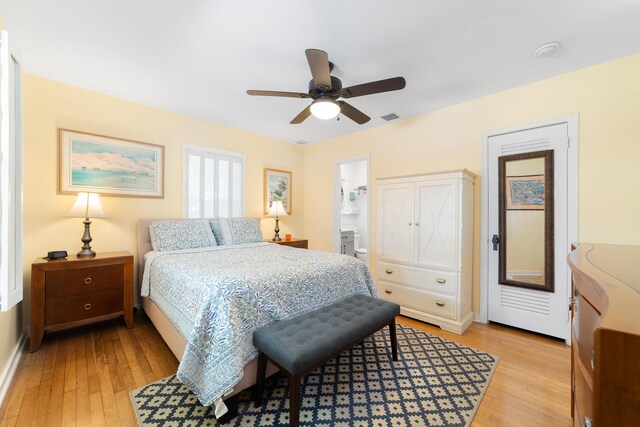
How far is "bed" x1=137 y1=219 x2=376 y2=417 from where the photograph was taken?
152 centimetres

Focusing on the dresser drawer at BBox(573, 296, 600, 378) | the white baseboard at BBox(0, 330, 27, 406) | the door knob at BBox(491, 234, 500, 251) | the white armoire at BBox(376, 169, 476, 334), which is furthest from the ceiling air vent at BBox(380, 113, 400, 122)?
the white baseboard at BBox(0, 330, 27, 406)

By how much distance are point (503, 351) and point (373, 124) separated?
3134 mm

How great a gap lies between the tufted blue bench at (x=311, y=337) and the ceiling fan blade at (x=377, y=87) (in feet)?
5.62

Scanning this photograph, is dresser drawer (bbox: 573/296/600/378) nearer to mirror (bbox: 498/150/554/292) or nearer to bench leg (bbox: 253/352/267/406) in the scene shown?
bench leg (bbox: 253/352/267/406)

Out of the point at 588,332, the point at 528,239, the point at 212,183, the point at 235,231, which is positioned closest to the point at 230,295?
the point at 588,332

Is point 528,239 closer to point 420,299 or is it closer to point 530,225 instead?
point 530,225

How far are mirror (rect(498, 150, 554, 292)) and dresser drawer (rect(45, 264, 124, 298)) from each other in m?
4.12

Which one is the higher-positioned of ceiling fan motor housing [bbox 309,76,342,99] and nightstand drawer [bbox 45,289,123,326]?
ceiling fan motor housing [bbox 309,76,342,99]

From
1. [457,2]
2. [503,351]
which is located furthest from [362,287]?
[457,2]

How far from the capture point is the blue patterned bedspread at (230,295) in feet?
4.99

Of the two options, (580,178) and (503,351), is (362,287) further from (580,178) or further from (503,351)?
(580,178)

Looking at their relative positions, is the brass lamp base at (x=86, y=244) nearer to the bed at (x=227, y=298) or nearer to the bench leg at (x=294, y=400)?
the bed at (x=227, y=298)

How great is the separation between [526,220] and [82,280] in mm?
4492

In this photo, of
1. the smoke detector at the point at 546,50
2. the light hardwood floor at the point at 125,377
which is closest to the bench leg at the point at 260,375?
the light hardwood floor at the point at 125,377
